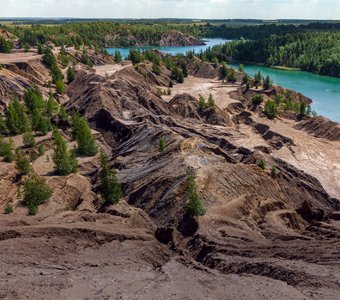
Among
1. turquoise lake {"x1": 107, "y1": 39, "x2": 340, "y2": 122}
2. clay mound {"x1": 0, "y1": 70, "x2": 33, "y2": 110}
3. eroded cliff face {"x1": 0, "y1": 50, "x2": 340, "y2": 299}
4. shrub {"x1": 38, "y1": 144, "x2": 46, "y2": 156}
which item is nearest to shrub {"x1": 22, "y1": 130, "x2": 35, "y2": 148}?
shrub {"x1": 38, "y1": 144, "x2": 46, "y2": 156}

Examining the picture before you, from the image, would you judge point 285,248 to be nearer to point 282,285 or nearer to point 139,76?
point 282,285

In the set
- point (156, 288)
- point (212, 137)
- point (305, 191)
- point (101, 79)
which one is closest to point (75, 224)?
point (156, 288)

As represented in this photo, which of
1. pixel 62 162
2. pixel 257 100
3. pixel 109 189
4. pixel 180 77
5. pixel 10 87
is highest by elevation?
pixel 10 87

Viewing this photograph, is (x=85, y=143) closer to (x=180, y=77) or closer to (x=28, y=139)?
(x=28, y=139)

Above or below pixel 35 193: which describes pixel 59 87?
above

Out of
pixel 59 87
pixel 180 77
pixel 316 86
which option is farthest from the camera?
pixel 316 86

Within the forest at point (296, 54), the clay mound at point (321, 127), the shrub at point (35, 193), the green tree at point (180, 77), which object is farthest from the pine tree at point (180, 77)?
the shrub at point (35, 193)

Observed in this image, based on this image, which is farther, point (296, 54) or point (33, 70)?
point (296, 54)

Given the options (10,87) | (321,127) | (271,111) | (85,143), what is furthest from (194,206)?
(10,87)
